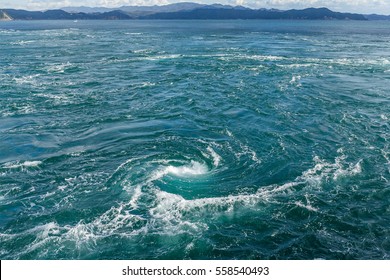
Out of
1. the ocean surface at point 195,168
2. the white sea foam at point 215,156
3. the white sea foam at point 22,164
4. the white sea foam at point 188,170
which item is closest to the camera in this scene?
the ocean surface at point 195,168

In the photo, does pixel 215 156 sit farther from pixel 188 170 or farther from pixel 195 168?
pixel 188 170

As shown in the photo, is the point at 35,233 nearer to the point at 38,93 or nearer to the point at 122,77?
the point at 38,93

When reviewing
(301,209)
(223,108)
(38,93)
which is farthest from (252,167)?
(38,93)

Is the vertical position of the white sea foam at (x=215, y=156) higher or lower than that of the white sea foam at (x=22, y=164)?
higher

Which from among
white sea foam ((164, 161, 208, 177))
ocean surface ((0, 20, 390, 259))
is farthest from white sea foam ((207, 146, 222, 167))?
white sea foam ((164, 161, 208, 177))

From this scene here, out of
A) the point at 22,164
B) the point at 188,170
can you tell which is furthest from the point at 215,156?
the point at 22,164

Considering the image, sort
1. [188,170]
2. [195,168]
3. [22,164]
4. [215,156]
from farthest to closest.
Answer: [215,156] < [22,164] < [195,168] < [188,170]

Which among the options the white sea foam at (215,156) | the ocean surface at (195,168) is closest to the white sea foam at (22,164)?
the ocean surface at (195,168)

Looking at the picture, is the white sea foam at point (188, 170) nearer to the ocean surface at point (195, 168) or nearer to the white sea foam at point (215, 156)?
the ocean surface at point (195, 168)
